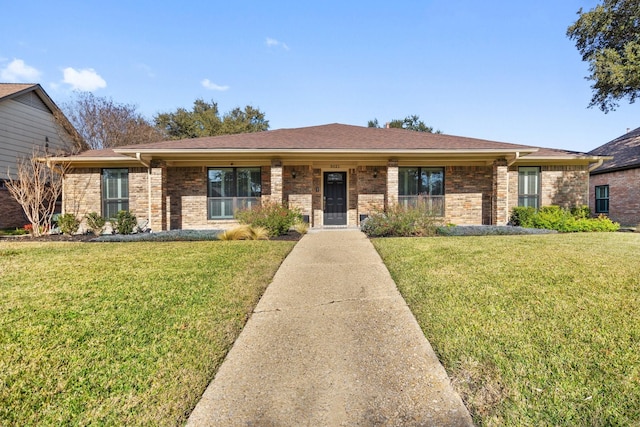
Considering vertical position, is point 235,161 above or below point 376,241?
above

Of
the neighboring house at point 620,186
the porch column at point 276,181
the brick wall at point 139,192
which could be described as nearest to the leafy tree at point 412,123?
the neighboring house at point 620,186

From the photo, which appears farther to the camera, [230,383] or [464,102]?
[464,102]

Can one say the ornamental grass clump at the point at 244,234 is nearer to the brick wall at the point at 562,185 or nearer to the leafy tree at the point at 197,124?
the brick wall at the point at 562,185

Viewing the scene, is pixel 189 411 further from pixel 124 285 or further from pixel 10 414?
pixel 124 285

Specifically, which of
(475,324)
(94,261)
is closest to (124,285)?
(94,261)

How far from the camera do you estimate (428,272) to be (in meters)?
5.29

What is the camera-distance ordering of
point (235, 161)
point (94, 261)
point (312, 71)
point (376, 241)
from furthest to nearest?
point (312, 71)
point (235, 161)
point (376, 241)
point (94, 261)

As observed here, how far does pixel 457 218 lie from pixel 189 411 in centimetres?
1296

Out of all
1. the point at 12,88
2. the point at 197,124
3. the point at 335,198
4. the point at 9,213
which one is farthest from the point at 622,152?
the point at 197,124

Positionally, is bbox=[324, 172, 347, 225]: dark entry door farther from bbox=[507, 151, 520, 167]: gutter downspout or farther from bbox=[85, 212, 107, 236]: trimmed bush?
bbox=[85, 212, 107, 236]: trimmed bush

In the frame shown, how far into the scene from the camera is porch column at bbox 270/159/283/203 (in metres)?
11.9

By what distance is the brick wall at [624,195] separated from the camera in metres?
14.1

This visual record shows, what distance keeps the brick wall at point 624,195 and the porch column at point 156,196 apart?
19.1 meters

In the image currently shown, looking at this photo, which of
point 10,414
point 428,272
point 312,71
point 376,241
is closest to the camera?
point 10,414
